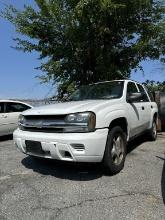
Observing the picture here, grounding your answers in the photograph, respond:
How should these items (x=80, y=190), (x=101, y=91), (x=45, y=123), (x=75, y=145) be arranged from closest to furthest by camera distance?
(x=80, y=190), (x=75, y=145), (x=45, y=123), (x=101, y=91)

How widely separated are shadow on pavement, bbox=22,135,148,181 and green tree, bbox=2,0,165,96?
5.99m

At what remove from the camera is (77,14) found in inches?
432

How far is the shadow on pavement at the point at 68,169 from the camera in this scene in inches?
206

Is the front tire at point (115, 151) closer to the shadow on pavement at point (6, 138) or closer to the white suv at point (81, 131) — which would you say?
the white suv at point (81, 131)

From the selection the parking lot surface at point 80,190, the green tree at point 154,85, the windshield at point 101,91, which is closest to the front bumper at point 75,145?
the parking lot surface at point 80,190

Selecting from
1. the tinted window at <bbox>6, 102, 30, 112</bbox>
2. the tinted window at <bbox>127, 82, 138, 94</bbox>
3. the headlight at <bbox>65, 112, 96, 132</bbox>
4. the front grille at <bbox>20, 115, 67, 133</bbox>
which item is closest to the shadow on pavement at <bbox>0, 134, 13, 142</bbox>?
the tinted window at <bbox>6, 102, 30, 112</bbox>

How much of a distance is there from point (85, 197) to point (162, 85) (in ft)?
38.2

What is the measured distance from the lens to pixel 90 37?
38.5 ft

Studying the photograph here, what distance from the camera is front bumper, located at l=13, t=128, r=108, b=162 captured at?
468 centimetres

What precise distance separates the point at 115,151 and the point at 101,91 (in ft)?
5.17

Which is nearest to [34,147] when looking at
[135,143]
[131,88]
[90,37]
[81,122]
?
[81,122]

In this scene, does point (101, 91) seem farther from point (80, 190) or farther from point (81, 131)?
point (80, 190)

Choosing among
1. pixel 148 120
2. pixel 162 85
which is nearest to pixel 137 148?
pixel 148 120

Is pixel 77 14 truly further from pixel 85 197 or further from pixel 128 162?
pixel 85 197
